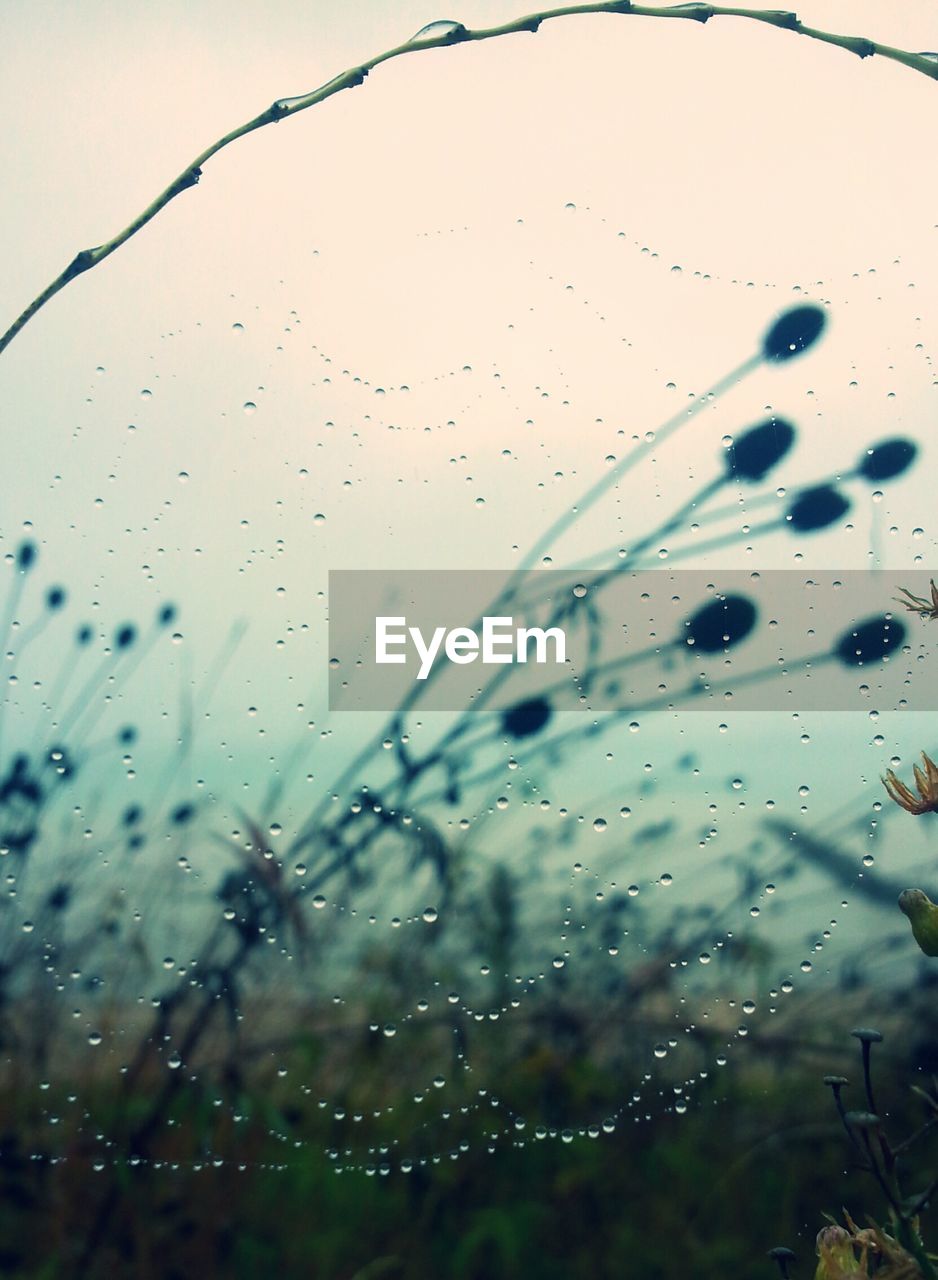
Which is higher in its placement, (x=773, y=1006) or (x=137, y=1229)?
(x=773, y=1006)

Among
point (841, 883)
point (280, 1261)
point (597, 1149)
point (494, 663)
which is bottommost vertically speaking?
point (280, 1261)

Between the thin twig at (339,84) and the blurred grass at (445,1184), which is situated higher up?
the thin twig at (339,84)

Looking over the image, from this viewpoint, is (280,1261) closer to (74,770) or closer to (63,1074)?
(63,1074)

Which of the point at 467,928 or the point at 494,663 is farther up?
the point at 494,663

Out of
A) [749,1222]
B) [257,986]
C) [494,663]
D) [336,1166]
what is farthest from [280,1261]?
[494,663]

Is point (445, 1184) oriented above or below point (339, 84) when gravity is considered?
below

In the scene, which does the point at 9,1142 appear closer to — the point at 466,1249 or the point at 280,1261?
the point at 280,1261

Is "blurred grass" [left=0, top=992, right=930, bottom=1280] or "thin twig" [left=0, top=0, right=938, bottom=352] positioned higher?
"thin twig" [left=0, top=0, right=938, bottom=352]

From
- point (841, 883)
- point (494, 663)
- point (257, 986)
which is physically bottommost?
point (257, 986)

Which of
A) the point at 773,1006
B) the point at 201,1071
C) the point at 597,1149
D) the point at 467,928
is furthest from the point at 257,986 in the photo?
the point at 773,1006
